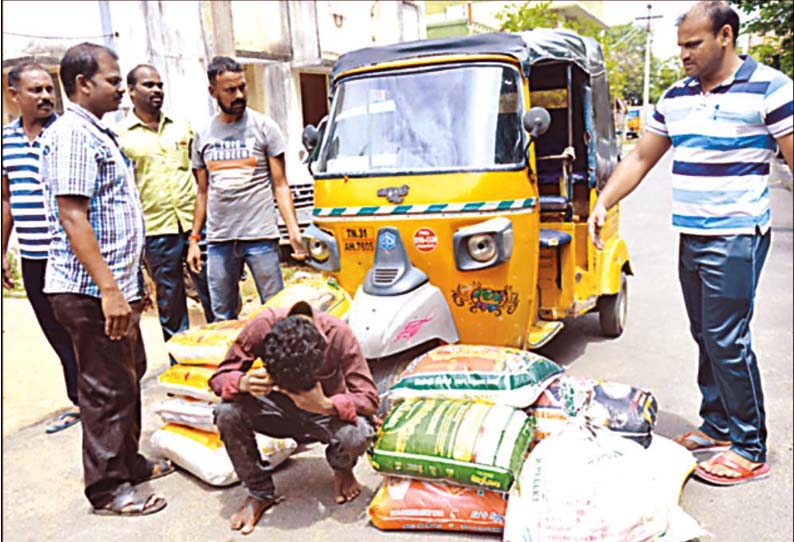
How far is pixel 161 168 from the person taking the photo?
4531 millimetres

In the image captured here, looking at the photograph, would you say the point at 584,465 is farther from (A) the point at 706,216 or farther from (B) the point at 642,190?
(B) the point at 642,190

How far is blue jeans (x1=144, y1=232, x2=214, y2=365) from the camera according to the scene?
4598 millimetres

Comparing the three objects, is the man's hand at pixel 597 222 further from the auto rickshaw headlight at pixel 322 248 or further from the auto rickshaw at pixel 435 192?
the auto rickshaw headlight at pixel 322 248

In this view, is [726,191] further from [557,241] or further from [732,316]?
[557,241]

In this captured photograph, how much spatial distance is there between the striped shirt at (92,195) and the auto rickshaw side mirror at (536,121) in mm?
2208

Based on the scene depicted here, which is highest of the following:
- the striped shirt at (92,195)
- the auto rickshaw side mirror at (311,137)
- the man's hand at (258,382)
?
the auto rickshaw side mirror at (311,137)

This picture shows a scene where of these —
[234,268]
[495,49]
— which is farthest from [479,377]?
[495,49]

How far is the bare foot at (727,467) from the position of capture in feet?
10.8

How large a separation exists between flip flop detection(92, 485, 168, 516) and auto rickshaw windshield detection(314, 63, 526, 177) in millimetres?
2195

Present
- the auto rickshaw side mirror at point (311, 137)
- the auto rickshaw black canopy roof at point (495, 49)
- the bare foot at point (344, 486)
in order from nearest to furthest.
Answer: the bare foot at point (344, 486) < the auto rickshaw black canopy roof at point (495, 49) < the auto rickshaw side mirror at point (311, 137)

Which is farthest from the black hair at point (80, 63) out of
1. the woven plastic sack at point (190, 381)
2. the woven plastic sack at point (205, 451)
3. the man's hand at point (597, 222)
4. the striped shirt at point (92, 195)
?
the man's hand at point (597, 222)

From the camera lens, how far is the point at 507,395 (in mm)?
3195

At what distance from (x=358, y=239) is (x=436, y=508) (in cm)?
182

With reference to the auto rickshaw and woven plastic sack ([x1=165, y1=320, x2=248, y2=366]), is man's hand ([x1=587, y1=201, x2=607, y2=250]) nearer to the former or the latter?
the auto rickshaw
